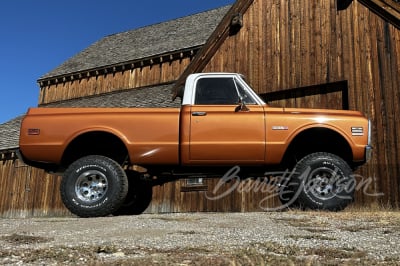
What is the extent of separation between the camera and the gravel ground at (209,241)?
3766 millimetres

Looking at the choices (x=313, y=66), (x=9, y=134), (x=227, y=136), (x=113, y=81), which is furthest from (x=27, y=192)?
(x=227, y=136)

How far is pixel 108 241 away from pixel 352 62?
27.9ft

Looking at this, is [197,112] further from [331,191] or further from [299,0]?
[299,0]

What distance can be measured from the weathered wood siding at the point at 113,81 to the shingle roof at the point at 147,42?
675 mm

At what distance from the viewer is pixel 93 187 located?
7.17 m

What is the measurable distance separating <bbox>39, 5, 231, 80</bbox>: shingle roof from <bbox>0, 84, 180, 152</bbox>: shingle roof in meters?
2.50

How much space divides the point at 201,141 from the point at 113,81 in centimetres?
2019

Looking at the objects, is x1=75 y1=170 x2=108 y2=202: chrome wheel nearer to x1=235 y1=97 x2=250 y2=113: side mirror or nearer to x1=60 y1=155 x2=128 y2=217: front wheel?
x1=60 y1=155 x2=128 y2=217: front wheel

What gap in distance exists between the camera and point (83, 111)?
7.52 metres

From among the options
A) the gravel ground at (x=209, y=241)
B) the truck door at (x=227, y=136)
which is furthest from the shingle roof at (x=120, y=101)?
the gravel ground at (x=209, y=241)

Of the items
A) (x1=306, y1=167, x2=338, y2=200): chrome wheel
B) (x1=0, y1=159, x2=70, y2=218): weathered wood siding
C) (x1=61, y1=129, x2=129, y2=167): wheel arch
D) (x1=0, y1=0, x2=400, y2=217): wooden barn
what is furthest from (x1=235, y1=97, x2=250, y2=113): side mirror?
(x1=0, y1=159, x2=70, y2=218): weathered wood siding

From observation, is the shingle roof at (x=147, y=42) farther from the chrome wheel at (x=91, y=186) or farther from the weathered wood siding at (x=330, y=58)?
the chrome wheel at (x=91, y=186)

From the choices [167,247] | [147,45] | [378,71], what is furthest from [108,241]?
[147,45]

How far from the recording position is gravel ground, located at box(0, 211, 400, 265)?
3.77 metres
